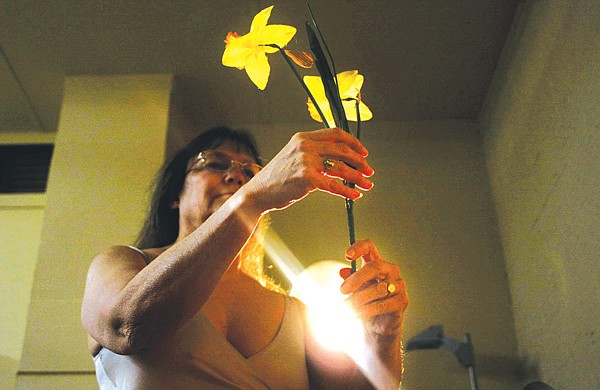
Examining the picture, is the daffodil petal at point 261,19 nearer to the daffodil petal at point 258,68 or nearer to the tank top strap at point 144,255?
the daffodil petal at point 258,68

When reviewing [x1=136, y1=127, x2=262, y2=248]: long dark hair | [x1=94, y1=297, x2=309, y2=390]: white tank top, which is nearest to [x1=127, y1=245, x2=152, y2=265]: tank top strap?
[x1=94, y1=297, x2=309, y2=390]: white tank top

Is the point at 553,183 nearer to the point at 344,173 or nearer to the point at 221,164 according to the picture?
the point at 221,164

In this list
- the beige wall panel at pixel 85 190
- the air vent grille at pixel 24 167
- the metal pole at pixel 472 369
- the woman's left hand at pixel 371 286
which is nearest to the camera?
the woman's left hand at pixel 371 286

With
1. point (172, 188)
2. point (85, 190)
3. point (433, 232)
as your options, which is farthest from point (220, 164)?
point (433, 232)

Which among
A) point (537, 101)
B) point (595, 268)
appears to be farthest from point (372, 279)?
point (537, 101)

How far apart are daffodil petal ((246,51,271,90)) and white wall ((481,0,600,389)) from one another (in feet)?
2.87

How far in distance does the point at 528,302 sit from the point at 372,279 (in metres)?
1.24

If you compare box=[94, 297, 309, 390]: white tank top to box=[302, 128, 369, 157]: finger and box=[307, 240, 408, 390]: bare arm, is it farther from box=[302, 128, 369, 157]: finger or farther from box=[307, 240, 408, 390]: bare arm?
box=[302, 128, 369, 157]: finger

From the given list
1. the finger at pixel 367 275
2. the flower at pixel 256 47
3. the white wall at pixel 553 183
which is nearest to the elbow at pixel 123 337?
the finger at pixel 367 275

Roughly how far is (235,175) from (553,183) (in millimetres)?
895

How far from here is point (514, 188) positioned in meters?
2.15

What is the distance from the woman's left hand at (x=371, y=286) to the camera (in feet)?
3.06

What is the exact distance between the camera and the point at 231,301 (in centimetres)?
125

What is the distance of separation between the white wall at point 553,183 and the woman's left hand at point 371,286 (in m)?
0.75
